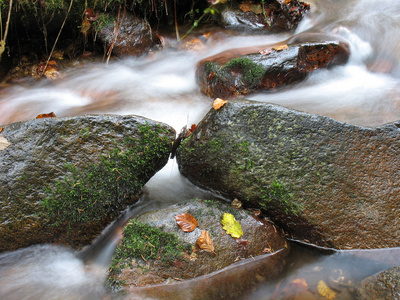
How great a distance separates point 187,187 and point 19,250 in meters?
1.87

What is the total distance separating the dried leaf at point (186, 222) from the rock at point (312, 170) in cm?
61

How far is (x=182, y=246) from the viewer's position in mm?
2775

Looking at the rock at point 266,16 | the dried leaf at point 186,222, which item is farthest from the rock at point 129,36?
the dried leaf at point 186,222

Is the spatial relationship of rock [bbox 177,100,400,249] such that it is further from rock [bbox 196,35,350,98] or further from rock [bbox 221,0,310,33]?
rock [bbox 221,0,310,33]

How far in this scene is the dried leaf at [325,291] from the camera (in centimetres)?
268

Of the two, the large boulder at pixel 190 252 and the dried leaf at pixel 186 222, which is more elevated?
the dried leaf at pixel 186 222

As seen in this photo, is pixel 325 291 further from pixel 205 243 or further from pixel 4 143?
pixel 4 143

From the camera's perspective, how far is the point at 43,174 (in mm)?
2961

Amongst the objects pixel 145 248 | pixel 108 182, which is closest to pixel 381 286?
pixel 145 248

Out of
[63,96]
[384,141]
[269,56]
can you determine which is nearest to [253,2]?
[269,56]

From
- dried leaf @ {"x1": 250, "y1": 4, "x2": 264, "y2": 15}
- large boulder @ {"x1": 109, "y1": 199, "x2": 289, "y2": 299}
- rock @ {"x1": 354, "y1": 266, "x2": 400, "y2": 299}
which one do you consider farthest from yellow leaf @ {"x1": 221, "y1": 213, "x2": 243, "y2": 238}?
dried leaf @ {"x1": 250, "y1": 4, "x2": 264, "y2": 15}

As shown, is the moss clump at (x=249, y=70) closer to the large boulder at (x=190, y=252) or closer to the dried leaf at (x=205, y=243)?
the large boulder at (x=190, y=252)

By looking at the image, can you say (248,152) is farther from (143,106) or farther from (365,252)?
(143,106)

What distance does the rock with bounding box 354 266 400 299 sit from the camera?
2.48 meters
